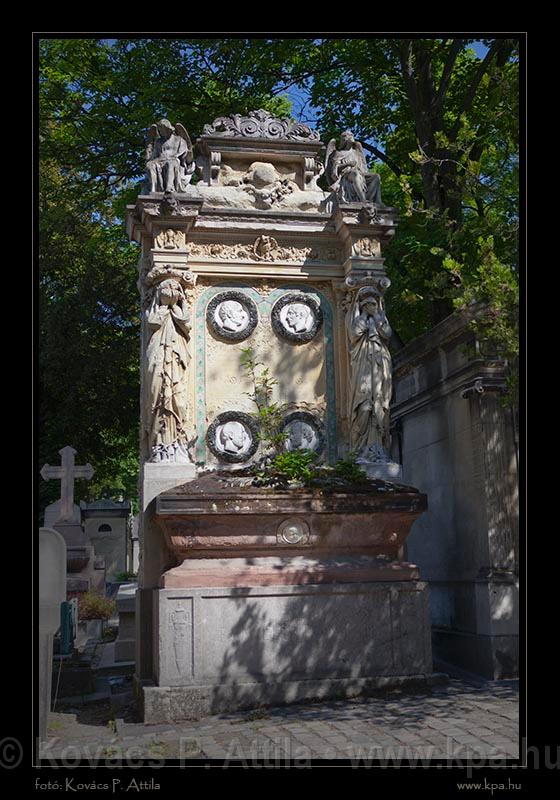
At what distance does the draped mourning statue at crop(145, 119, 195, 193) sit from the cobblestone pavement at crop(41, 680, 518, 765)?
6260 millimetres

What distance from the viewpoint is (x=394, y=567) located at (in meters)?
9.45

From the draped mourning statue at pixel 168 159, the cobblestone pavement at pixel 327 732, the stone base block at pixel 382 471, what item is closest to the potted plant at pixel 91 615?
the cobblestone pavement at pixel 327 732

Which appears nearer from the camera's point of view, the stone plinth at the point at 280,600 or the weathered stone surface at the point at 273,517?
the stone plinth at the point at 280,600

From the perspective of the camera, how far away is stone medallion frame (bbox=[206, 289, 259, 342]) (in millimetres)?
10711

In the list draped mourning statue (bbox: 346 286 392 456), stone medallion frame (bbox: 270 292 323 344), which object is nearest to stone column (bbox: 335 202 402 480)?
draped mourning statue (bbox: 346 286 392 456)

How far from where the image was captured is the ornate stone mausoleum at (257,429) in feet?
29.2

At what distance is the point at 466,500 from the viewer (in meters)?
11.2

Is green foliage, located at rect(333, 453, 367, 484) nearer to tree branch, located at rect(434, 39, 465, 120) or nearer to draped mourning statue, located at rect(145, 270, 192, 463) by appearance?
draped mourning statue, located at rect(145, 270, 192, 463)

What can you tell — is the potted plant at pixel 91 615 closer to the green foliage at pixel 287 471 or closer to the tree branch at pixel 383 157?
the green foliage at pixel 287 471

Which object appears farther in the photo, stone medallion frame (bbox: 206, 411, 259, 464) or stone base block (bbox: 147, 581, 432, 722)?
stone medallion frame (bbox: 206, 411, 259, 464)

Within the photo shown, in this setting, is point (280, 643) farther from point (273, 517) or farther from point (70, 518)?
point (70, 518)

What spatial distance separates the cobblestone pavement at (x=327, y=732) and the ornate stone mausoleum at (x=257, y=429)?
1.17 feet
